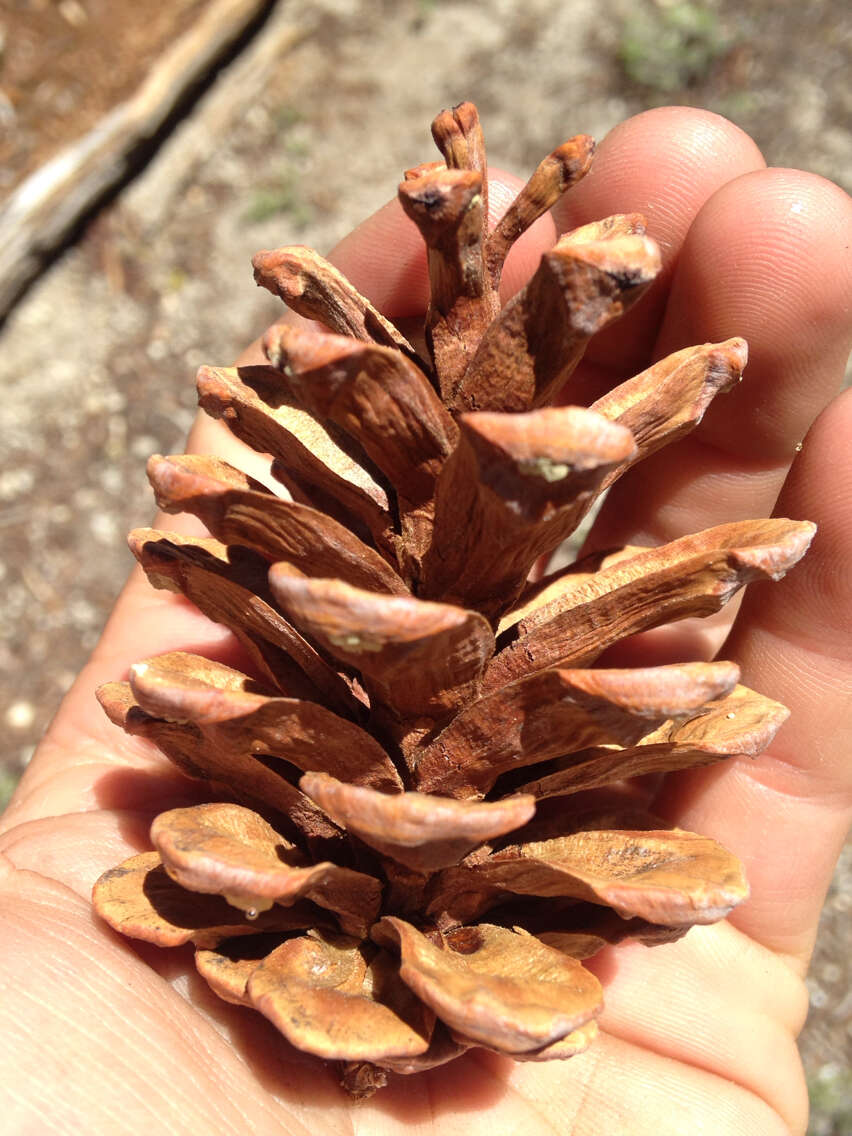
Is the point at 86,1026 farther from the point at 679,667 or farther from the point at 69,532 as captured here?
the point at 69,532

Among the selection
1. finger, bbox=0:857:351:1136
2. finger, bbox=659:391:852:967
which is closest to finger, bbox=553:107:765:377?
finger, bbox=659:391:852:967

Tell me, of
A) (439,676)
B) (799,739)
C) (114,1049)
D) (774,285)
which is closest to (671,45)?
(774,285)

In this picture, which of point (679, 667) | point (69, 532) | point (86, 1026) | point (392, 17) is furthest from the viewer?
point (392, 17)

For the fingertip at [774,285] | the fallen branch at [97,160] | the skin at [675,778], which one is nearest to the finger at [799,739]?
the skin at [675,778]

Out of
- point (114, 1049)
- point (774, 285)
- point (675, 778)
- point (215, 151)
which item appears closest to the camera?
point (114, 1049)

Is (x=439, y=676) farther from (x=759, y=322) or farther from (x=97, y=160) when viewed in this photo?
(x=97, y=160)

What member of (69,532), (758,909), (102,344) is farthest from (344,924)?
(102,344)

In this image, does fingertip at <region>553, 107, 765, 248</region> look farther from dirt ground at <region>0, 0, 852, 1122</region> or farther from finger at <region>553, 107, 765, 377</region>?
dirt ground at <region>0, 0, 852, 1122</region>
